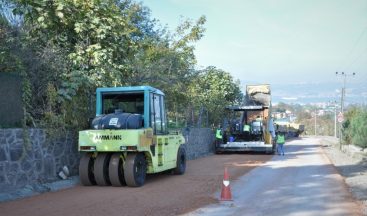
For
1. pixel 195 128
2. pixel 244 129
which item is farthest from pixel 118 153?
pixel 244 129

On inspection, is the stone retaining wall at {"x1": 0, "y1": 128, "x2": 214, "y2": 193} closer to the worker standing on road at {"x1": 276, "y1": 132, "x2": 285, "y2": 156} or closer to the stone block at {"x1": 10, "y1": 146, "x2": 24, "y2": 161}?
the stone block at {"x1": 10, "y1": 146, "x2": 24, "y2": 161}

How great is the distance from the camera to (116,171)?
526 inches

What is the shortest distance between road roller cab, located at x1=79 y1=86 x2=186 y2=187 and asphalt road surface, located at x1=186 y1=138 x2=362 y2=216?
2.77 metres

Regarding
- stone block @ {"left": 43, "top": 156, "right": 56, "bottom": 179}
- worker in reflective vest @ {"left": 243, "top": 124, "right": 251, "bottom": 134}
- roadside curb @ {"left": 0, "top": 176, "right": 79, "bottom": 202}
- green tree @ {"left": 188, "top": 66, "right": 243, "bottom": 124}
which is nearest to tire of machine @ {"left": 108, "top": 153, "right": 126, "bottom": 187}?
roadside curb @ {"left": 0, "top": 176, "right": 79, "bottom": 202}

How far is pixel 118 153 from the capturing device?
1367 cm

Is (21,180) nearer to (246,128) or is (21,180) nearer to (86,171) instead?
(86,171)

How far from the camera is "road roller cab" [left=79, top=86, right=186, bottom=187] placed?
13.2 metres

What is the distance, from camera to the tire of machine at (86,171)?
13.6 metres

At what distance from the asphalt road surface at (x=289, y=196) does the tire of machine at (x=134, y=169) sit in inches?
108

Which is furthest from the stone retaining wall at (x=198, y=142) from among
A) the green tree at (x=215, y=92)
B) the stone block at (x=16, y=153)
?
the stone block at (x=16, y=153)

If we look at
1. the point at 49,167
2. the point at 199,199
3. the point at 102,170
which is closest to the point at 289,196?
the point at 199,199

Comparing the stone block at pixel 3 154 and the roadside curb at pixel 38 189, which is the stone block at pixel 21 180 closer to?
the roadside curb at pixel 38 189

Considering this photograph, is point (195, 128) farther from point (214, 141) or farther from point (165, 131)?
point (165, 131)

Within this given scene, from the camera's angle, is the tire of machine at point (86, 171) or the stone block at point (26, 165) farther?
the tire of machine at point (86, 171)
